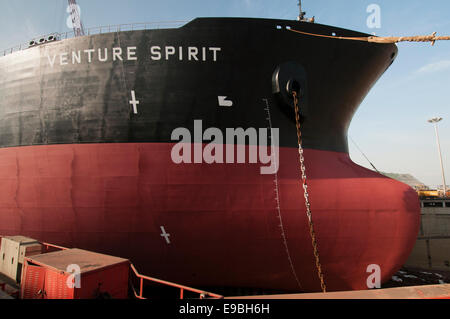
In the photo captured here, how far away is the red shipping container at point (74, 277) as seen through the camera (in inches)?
155

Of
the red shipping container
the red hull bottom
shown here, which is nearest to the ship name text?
the red hull bottom

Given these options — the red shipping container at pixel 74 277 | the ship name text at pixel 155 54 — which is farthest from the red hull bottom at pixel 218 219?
the ship name text at pixel 155 54

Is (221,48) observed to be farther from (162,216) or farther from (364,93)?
(364,93)

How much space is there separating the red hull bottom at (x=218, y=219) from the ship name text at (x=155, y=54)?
2.52 meters

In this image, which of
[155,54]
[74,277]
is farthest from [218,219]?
[155,54]

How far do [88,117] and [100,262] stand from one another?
4.32 metres

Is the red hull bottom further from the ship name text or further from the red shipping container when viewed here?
the ship name text

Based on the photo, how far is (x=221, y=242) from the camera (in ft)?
21.2

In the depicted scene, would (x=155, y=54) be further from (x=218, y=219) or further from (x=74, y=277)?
(x=74, y=277)

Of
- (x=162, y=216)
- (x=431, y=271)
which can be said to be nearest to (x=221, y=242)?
(x=162, y=216)

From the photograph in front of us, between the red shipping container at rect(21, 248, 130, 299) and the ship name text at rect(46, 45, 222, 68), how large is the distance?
209 inches

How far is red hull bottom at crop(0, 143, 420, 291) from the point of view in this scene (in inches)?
255

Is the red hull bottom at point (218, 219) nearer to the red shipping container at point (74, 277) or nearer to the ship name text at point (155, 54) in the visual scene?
the red shipping container at point (74, 277)

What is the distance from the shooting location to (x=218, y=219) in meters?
6.48
